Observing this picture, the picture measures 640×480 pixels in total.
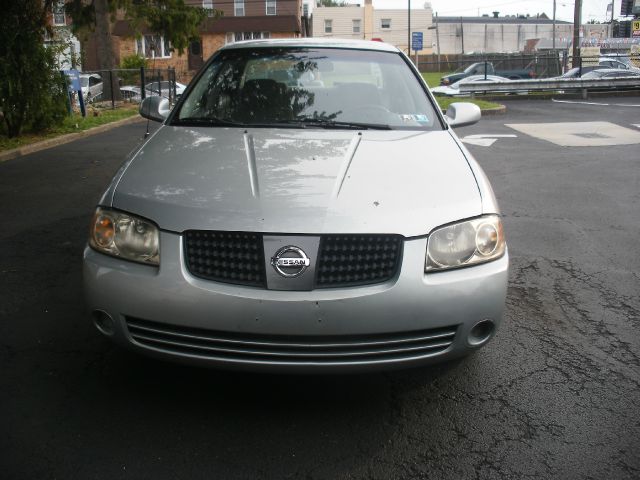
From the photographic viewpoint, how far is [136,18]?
78.6 ft

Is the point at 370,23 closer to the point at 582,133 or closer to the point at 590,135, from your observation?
the point at 582,133

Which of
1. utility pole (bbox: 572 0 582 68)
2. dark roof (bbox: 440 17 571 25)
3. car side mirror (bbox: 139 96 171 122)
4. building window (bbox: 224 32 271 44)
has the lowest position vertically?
car side mirror (bbox: 139 96 171 122)

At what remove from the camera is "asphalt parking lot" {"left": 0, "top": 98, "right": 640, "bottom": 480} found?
2.54 meters

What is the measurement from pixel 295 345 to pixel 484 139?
1026cm

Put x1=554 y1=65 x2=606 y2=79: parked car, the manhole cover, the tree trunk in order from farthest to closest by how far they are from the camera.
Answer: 1. x1=554 y1=65 x2=606 y2=79: parked car
2. the tree trunk
3. the manhole cover

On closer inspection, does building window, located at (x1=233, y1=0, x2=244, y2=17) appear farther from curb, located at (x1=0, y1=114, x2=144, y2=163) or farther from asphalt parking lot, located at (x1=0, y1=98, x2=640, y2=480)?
asphalt parking lot, located at (x1=0, y1=98, x2=640, y2=480)

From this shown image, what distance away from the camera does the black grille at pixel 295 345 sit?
263 centimetres

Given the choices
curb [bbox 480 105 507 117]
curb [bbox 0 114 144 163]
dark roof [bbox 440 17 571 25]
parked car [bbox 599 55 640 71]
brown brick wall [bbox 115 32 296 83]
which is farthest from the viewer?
dark roof [bbox 440 17 571 25]

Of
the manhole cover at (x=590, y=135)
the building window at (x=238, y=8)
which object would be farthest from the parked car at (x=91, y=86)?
the building window at (x=238, y=8)

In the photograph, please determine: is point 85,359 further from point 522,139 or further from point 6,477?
point 522,139

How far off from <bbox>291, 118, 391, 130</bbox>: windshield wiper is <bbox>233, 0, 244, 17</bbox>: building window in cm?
5031

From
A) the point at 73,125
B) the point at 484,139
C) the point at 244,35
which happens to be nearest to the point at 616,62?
the point at 484,139

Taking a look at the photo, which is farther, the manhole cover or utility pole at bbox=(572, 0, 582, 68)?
utility pole at bbox=(572, 0, 582, 68)

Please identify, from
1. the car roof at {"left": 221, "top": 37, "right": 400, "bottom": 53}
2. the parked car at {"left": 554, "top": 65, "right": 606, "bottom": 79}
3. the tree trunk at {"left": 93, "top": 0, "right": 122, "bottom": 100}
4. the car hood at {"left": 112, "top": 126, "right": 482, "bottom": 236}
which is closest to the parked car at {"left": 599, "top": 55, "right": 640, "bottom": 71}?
the parked car at {"left": 554, "top": 65, "right": 606, "bottom": 79}
